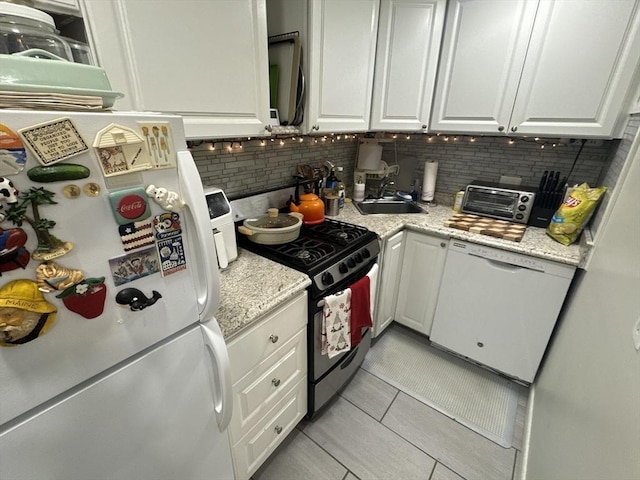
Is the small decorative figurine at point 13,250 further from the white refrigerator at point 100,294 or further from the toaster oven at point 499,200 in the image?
the toaster oven at point 499,200

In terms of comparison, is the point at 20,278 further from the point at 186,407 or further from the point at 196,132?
the point at 196,132

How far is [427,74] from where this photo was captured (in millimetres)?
1884

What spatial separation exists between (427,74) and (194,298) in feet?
6.57

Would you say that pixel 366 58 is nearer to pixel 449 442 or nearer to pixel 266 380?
pixel 266 380

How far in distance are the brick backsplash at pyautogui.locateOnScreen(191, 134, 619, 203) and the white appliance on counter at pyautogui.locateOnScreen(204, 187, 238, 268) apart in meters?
0.35

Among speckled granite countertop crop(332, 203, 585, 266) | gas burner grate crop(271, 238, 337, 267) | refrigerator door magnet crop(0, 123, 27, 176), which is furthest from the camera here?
speckled granite countertop crop(332, 203, 585, 266)

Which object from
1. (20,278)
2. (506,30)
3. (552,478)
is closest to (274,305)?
(20,278)

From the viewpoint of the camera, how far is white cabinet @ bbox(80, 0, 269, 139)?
83 centimetres

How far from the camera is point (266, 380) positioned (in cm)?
121

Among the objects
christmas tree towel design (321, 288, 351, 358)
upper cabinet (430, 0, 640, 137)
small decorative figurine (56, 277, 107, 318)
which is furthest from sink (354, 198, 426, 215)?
small decorative figurine (56, 277, 107, 318)

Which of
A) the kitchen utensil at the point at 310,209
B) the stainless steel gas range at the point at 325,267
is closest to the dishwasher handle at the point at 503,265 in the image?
the stainless steel gas range at the point at 325,267

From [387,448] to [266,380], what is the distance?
2.85ft

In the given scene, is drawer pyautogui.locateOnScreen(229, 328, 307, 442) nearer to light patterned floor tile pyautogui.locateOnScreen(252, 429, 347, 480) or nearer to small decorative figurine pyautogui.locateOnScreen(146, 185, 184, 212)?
light patterned floor tile pyautogui.locateOnScreen(252, 429, 347, 480)

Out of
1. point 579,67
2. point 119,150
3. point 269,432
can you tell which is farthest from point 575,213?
point 119,150
